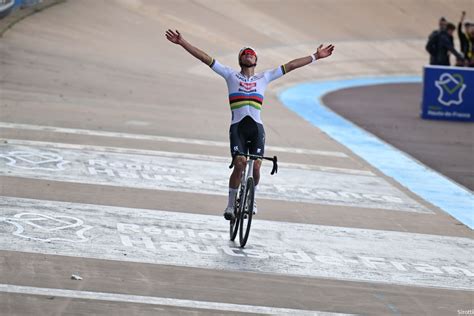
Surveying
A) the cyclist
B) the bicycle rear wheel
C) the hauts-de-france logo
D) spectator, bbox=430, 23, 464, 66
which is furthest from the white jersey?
spectator, bbox=430, 23, 464, 66

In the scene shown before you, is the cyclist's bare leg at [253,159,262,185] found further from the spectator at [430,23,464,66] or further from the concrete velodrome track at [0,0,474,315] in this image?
the spectator at [430,23,464,66]

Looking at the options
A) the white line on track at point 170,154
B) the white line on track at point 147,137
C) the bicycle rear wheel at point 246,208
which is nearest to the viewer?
the bicycle rear wheel at point 246,208

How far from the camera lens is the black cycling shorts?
10891mm

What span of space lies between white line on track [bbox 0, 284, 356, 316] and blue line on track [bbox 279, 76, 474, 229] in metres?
5.04

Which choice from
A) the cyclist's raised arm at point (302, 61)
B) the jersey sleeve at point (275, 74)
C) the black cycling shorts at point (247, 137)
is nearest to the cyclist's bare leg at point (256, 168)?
the black cycling shorts at point (247, 137)

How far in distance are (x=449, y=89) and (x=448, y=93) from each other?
91 mm

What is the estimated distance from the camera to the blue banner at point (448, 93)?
78.1 feet

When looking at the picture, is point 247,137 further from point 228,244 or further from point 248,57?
point 228,244

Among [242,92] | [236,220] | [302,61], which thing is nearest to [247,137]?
[242,92]

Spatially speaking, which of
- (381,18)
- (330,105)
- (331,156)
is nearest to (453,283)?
(331,156)

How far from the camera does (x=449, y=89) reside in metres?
23.9

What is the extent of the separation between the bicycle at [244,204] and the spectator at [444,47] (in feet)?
50.2

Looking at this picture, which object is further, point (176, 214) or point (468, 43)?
point (468, 43)

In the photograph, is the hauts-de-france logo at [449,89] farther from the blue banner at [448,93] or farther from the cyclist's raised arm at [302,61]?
the cyclist's raised arm at [302,61]
